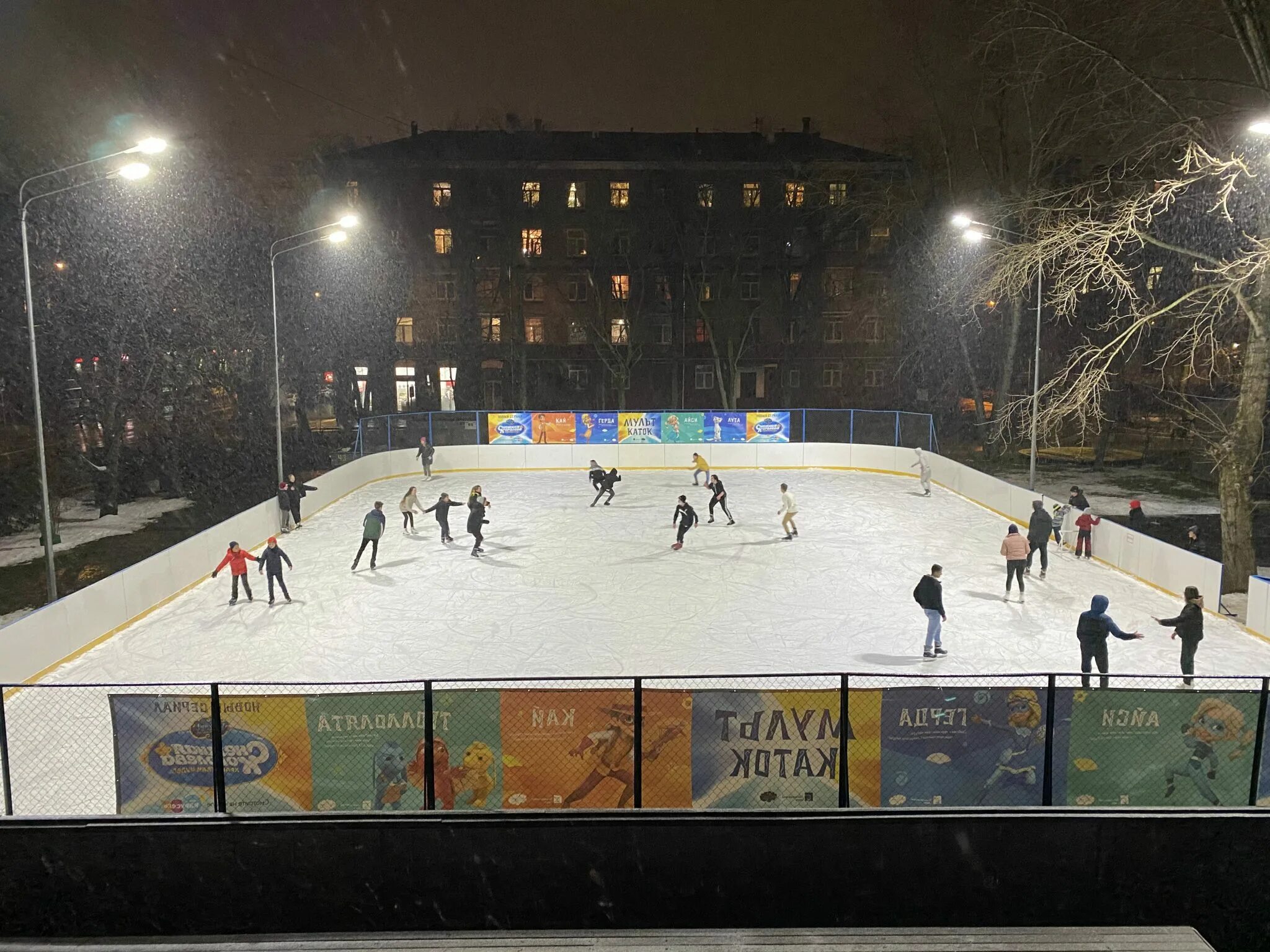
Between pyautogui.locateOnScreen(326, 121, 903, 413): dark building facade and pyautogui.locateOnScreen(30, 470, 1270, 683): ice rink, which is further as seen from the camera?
pyautogui.locateOnScreen(326, 121, 903, 413): dark building facade

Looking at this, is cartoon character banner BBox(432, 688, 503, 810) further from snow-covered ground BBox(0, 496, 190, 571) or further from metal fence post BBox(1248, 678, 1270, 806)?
snow-covered ground BBox(0, 496, 190, 571)

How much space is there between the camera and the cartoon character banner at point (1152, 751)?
7.38 m

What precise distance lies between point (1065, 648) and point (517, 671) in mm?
7981

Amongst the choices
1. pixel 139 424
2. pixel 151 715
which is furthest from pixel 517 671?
pixel 139 424

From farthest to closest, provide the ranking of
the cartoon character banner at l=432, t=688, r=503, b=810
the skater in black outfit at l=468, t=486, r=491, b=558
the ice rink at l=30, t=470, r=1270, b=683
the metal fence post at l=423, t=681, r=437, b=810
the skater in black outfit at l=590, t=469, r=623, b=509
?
the skater in black outfit at l=590, t=469, r=623, b=509 → the skater in black outfit at l=468, t=486, r=491, b=558 → the ice rink at l=30, t=470, r=1270, b=683 → the cartoon character banner at l=432, t=688, r=503, b=810 → the metal fence post at l=423, t=681, r=437, b=810

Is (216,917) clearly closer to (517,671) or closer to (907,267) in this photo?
(517,671)

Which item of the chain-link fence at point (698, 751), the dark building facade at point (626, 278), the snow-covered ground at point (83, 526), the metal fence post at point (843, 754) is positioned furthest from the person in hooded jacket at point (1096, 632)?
the dark building facade at point (626, 278)

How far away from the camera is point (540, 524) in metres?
23.4

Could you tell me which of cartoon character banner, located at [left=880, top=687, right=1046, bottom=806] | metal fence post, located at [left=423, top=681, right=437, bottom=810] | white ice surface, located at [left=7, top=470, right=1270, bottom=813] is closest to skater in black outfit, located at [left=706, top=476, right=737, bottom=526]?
white ice surface, located at [left=7, top=470, right=1270, bottom=813]

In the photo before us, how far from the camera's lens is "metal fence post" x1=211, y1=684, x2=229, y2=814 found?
24.1 ft

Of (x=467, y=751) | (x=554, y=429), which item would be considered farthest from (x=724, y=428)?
(x=467, y=751)

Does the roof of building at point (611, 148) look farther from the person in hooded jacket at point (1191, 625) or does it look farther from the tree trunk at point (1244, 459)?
the person in hooded jacket at point (1191, 625)

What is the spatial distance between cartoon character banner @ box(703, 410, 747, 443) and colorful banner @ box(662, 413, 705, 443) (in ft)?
0.61

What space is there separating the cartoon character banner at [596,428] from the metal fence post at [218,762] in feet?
89.3
